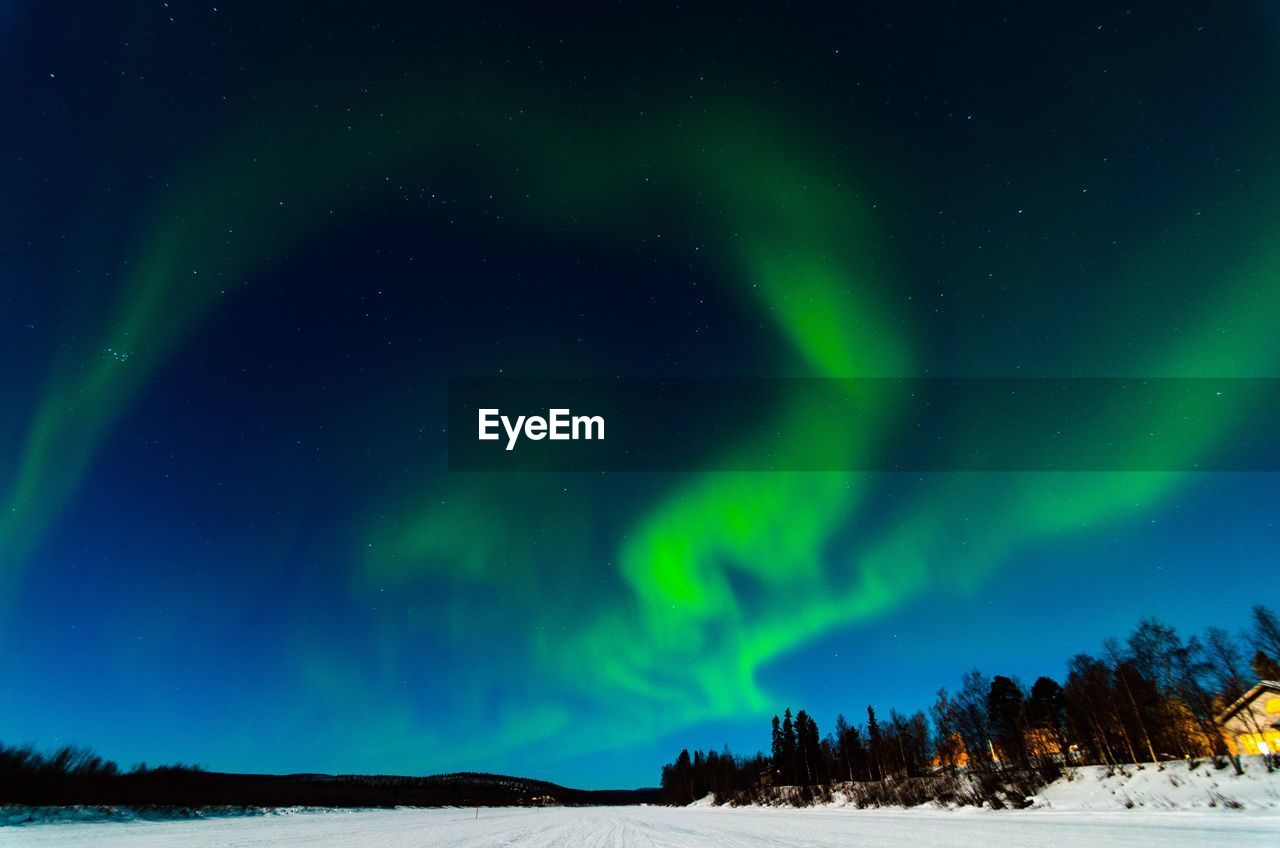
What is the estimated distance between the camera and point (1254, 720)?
148ft

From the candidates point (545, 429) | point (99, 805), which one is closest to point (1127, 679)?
point (545, 429)

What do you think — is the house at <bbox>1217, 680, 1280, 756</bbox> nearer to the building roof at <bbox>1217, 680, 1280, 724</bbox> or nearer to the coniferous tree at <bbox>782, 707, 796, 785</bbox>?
the building roof at <bbox>1217, 680, 1280, 724</bbox>

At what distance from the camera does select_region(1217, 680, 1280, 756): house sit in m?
44.8

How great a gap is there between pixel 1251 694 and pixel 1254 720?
77.5 inches

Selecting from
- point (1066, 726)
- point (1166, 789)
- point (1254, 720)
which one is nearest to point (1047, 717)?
point (1066, 726)

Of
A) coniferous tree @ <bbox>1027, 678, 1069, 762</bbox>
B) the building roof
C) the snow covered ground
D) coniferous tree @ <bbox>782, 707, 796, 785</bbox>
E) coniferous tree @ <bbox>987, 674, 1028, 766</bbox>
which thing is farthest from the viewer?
coniferous tree @ <bbox>782, 707, 796, 785</bbox>

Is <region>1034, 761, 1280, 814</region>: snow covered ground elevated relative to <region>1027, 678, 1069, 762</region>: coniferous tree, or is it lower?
lower

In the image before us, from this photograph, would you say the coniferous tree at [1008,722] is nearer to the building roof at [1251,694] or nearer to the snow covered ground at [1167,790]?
the snow covered ground at [1167,790]

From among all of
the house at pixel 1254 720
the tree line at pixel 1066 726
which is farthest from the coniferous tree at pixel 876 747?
the house at pixel 1254 720

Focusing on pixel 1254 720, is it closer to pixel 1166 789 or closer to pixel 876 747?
pixel 1166 789

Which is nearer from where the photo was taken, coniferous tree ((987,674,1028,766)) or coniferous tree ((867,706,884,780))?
coniferous tree ((987,674,1028,766))

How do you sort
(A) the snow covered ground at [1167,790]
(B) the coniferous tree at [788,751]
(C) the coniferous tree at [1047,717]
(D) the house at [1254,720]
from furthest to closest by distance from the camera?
(B) the coniferous tree at [788,751] < (C) the coniferous tree at [1047,717] < (D) the house at [1254,720] < (A) the snow covered ground at [1167,790]

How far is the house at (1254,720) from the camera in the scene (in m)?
44.8

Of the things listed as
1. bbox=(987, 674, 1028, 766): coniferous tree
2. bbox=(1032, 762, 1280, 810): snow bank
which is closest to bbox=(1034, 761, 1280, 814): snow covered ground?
bbox=(1032, 762, 1280, 810): snow bank
